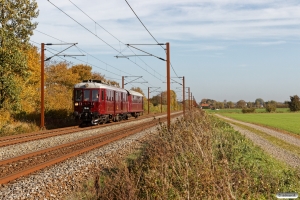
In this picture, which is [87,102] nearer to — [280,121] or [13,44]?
[13,44]

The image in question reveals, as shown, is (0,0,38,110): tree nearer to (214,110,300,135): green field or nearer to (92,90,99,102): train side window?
(92,90,99,102): train side window

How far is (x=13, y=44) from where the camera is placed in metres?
22.7

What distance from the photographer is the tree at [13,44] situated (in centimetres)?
2253

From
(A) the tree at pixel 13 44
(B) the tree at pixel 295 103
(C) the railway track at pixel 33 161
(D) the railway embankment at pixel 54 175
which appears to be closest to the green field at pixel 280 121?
(A) the tree at pixel 13 44

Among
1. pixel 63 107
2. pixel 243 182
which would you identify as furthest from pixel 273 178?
pixel 63 107

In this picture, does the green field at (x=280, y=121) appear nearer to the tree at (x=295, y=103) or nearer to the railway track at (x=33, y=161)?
the railway track at (x=33, y=161)

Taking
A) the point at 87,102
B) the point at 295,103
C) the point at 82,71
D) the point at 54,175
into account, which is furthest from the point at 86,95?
the point at 295,103

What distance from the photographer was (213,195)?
5.40 metres

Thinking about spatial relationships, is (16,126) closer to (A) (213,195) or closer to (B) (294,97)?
(A) (213,195)

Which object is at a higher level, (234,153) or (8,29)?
(8,29)

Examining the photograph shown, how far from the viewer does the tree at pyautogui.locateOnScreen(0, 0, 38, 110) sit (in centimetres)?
2253

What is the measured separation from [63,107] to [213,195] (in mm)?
28916

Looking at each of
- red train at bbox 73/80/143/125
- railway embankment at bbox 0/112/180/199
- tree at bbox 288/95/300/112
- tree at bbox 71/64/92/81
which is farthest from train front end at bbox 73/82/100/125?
tree at bbox 288/95/300/112

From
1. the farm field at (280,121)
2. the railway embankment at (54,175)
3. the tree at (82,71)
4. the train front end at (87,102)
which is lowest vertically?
the farm field at (280,121)
